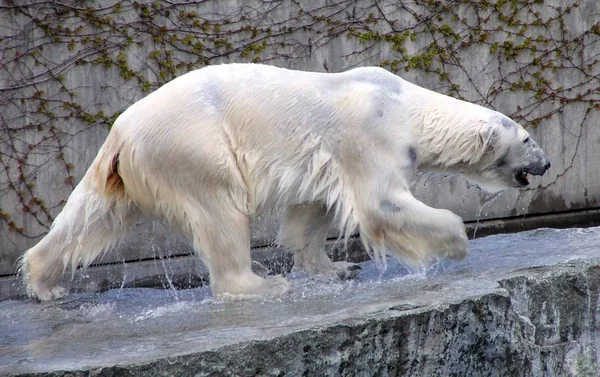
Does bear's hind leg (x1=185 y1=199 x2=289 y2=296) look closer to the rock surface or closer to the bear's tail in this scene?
the rock surface

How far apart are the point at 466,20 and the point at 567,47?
101 centimetres

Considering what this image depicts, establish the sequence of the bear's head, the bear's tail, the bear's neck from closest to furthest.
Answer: the bear's tail → the bear's neck → the bear's head

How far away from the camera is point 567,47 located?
865 cm

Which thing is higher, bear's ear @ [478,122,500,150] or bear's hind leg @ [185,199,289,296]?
bear's ear @ [478,122,500,150]

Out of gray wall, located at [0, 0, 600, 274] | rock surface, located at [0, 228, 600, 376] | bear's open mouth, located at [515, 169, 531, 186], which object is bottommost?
rock surface, located at [0, 228, 600, 376]

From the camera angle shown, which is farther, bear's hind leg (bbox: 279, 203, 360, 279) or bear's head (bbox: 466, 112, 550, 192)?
bear's hind leg (bbox: 279, 203, 360, 279)

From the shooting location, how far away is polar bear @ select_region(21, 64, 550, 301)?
15.0 feet

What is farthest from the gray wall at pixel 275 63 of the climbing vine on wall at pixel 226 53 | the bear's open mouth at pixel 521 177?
the bear's open mouth at pixel 521 177

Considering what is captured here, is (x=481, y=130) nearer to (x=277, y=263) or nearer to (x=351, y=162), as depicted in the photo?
(x=351, y=162)

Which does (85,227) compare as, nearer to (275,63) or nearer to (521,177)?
(521,177)

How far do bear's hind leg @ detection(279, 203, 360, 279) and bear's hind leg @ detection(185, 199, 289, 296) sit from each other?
0.69 meters

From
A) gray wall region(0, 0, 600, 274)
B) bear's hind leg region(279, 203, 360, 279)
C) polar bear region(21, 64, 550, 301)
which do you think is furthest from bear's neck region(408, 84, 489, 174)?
gray wall region(0, 0, 600, 274)

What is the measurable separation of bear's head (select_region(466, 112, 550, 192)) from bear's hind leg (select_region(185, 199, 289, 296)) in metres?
1.35

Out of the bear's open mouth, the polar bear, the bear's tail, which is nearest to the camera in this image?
the polar bear
